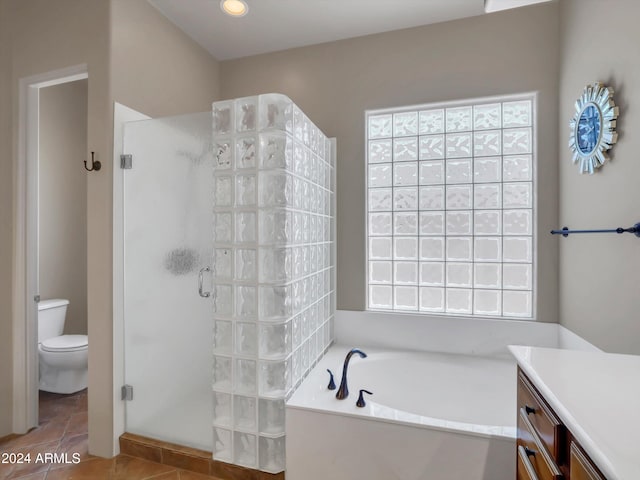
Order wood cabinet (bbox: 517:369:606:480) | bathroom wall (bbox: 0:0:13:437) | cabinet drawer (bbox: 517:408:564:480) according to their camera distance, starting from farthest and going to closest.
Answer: bathroom wall (bbox: 0:0:13:437), cabinet drawer (bbox: 517:408:564:480), wood cabinet (bbox: 517:369:606:480)

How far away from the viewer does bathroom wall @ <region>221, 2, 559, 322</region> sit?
6.91ft

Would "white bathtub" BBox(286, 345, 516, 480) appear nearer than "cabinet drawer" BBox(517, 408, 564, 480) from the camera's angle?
No

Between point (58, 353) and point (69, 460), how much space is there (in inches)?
36.3

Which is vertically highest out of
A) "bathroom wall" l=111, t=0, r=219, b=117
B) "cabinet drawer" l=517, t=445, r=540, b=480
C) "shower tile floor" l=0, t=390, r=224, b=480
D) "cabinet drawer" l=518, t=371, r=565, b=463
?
"bathroom wall" l=111, t=0, r=219, b=117

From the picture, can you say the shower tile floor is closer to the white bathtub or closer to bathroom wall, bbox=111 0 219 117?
the white bathtub

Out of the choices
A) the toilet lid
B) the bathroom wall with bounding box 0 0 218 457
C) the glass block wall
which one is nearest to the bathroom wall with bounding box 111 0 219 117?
the bathroom wall with bounding box 0 0 218 457

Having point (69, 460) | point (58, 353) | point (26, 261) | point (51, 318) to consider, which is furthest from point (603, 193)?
point (51, 318)

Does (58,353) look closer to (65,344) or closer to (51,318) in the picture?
(65,344)

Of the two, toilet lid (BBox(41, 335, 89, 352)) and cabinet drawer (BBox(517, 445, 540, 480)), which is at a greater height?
cabinet drawer (BBox(517, 445, 540, 480))

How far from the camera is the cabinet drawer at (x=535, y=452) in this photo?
85 cm

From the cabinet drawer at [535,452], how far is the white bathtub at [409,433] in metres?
0.27

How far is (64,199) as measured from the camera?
3080mm

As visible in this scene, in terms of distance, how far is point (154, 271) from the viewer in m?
1.99

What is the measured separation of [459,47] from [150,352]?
2.77 metres
